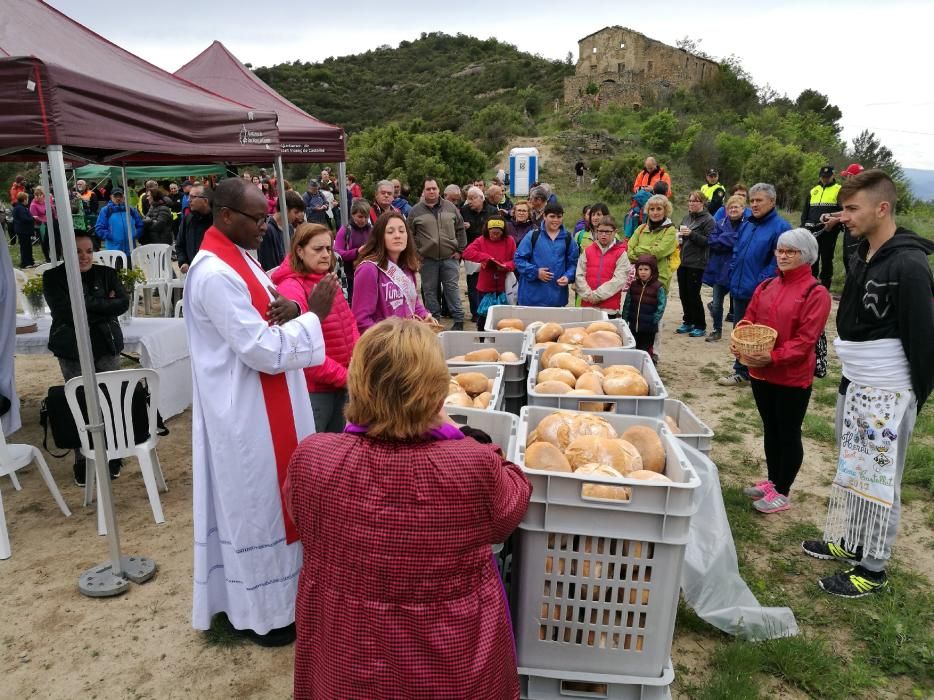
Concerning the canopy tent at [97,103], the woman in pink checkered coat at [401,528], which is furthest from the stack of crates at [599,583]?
the canopy tent at [97,103]

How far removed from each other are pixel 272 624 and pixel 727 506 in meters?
2.96

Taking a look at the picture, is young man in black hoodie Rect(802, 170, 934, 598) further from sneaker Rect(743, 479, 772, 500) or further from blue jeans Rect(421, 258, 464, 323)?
blue jeans Rect(421, 258, 464, 323)

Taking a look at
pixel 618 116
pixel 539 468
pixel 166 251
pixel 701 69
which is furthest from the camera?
pixel 701 69

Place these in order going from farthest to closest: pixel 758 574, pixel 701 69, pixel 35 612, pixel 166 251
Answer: pixel 701 69 < pixel 166 251 < pixel 758 574 < pixel 35 612

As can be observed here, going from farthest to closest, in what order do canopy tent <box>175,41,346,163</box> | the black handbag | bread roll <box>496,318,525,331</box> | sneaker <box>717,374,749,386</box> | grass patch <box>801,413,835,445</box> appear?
canopy tent <box>175,41,346,163</box>, sneaker <box>717,374,749,386</box>, grass patch <box>801,413,835,445</box>, bread roll <box>496,318,525,331</box>, the black handbag

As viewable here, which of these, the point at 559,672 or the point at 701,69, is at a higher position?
the point at 701,69

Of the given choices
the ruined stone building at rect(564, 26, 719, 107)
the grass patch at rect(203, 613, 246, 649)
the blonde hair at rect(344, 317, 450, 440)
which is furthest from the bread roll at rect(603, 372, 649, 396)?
the ruined stone building at rect(564, 26, 719, 107)

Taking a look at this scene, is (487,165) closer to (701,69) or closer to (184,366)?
(184,366)

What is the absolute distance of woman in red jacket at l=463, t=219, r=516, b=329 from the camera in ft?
24.0

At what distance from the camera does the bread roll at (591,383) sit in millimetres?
3082

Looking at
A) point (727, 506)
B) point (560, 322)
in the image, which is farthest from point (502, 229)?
point (727, 506)

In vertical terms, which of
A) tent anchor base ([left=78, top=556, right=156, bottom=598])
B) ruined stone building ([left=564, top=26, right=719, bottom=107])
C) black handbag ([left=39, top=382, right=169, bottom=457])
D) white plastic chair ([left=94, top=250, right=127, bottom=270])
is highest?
ruined stone building ([left=564, top=26, right=719, bottom=107])

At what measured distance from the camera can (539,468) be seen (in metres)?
2.23

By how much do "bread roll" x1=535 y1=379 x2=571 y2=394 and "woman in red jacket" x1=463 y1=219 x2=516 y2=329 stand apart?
14.0 feet
